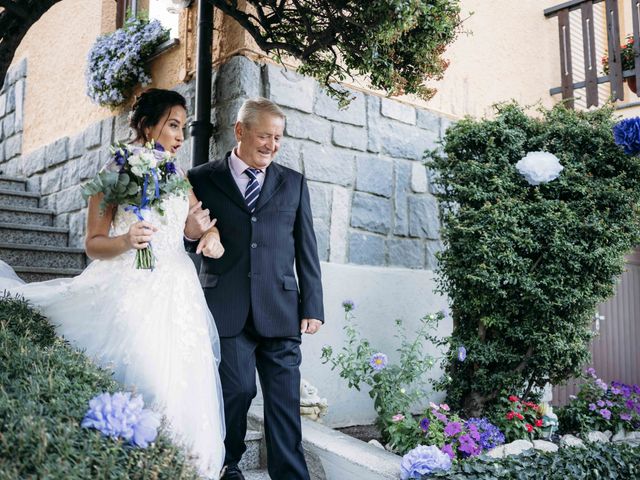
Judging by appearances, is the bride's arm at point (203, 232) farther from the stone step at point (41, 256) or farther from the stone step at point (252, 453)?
the stone step at point (41, 256)

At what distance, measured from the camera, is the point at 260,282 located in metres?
2.77

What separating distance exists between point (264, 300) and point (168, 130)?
2.90 ft

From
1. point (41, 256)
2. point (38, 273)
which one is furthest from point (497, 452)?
point (41, 256)

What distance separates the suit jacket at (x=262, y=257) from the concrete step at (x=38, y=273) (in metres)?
2.24

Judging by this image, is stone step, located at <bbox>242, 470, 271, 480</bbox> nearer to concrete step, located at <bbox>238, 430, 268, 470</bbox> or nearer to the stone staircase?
concrete step, located at <bbox>238, 430, 268, 470</bbox>

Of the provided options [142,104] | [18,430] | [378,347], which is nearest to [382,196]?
[378,347]

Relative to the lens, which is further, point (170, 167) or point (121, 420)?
Result: point (170, 167)

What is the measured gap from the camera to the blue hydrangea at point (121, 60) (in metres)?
4.68

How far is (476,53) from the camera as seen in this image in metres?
5.62

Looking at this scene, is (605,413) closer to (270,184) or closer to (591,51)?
(270,184)

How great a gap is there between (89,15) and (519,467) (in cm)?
536

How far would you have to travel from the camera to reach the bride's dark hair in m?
2.75

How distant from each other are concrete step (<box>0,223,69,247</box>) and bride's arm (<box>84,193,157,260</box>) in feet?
9.90

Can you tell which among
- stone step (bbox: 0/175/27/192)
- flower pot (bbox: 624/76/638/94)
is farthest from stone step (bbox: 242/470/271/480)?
flower pot (bbox: 624/76/638/94)
